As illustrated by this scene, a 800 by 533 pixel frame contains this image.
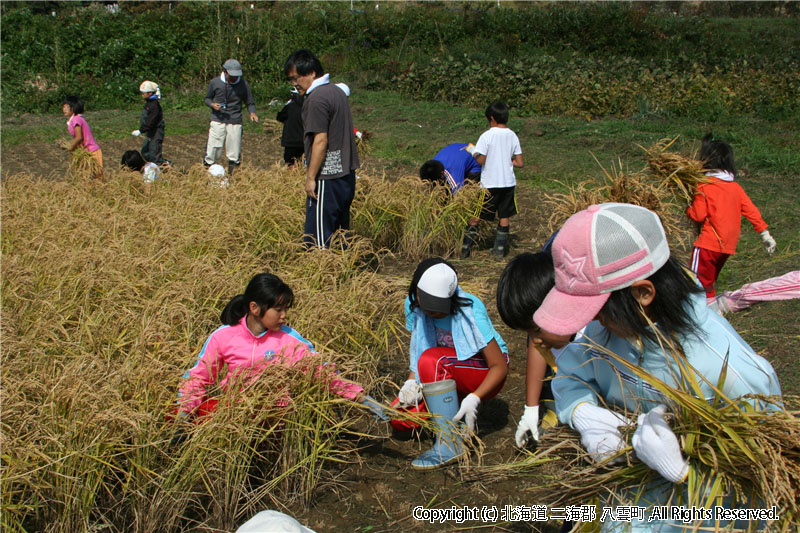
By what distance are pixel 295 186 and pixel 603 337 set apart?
13.7 feet

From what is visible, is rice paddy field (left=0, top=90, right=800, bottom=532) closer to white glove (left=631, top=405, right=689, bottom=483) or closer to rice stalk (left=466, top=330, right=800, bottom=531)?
rice stalk (left=466, top=330, right=800, bottom=531)

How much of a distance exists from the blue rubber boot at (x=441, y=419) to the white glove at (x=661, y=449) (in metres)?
1.30

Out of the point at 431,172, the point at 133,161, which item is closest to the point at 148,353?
the point at 431,172

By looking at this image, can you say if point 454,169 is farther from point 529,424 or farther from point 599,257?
point 599,257

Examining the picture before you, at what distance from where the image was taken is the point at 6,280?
12.6 ft

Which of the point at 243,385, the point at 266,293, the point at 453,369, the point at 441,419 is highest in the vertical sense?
the point at 266,293

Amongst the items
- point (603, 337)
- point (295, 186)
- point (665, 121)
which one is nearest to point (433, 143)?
point (665, 121)

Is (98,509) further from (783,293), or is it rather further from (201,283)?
(783,293)

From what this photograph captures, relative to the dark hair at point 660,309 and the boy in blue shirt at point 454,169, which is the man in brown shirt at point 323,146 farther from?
the dark hair at point 660,309

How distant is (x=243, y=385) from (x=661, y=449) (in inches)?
63.7

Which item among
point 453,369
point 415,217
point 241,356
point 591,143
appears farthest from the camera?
point 591,143

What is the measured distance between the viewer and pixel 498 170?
5805 millimetres

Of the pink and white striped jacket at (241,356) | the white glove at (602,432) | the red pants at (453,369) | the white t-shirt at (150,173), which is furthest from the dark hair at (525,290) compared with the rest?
the white t-shirt at (150,173)

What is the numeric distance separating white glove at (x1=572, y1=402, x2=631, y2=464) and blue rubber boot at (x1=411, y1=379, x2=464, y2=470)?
3.63 feet
